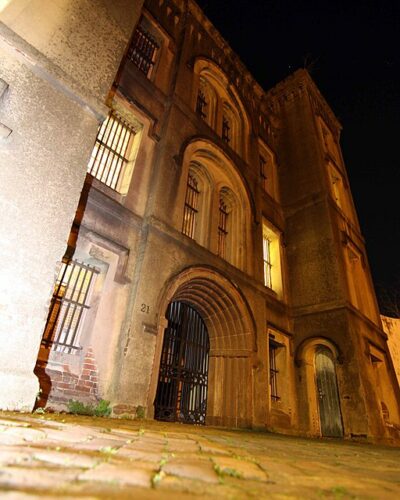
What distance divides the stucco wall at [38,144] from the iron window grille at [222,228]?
5.89 meters

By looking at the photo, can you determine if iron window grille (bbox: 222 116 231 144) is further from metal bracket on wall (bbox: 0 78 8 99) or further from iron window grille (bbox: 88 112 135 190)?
metal bracket on wall (bbox: 0 78 8 99)

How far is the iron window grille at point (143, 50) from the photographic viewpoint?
948cm

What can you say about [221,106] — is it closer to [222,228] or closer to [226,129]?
[226,129]

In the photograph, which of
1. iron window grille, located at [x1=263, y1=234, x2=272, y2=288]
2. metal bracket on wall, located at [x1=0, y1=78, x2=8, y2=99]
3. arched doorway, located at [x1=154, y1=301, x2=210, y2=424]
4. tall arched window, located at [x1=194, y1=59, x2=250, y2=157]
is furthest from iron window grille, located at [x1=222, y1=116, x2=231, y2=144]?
metal bracket on wall, located at [x1=0, y1=78, x2=8, y2=99]

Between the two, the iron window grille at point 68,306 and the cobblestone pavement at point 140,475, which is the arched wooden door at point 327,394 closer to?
the iron window grille at point 68,306

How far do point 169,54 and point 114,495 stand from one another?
1199 centimetres

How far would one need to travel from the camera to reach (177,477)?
133 centimetres

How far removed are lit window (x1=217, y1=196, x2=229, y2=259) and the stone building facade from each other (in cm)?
4

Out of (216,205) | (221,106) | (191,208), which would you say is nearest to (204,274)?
(191,208)

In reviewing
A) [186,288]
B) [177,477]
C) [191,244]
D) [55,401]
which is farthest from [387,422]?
[177,477]

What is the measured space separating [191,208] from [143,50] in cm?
533

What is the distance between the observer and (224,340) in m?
8.47

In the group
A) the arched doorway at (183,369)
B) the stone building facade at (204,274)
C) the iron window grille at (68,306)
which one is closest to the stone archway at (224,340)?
the stone building facade at (204,274)

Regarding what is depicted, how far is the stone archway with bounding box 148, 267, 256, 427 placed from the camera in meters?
7.52
